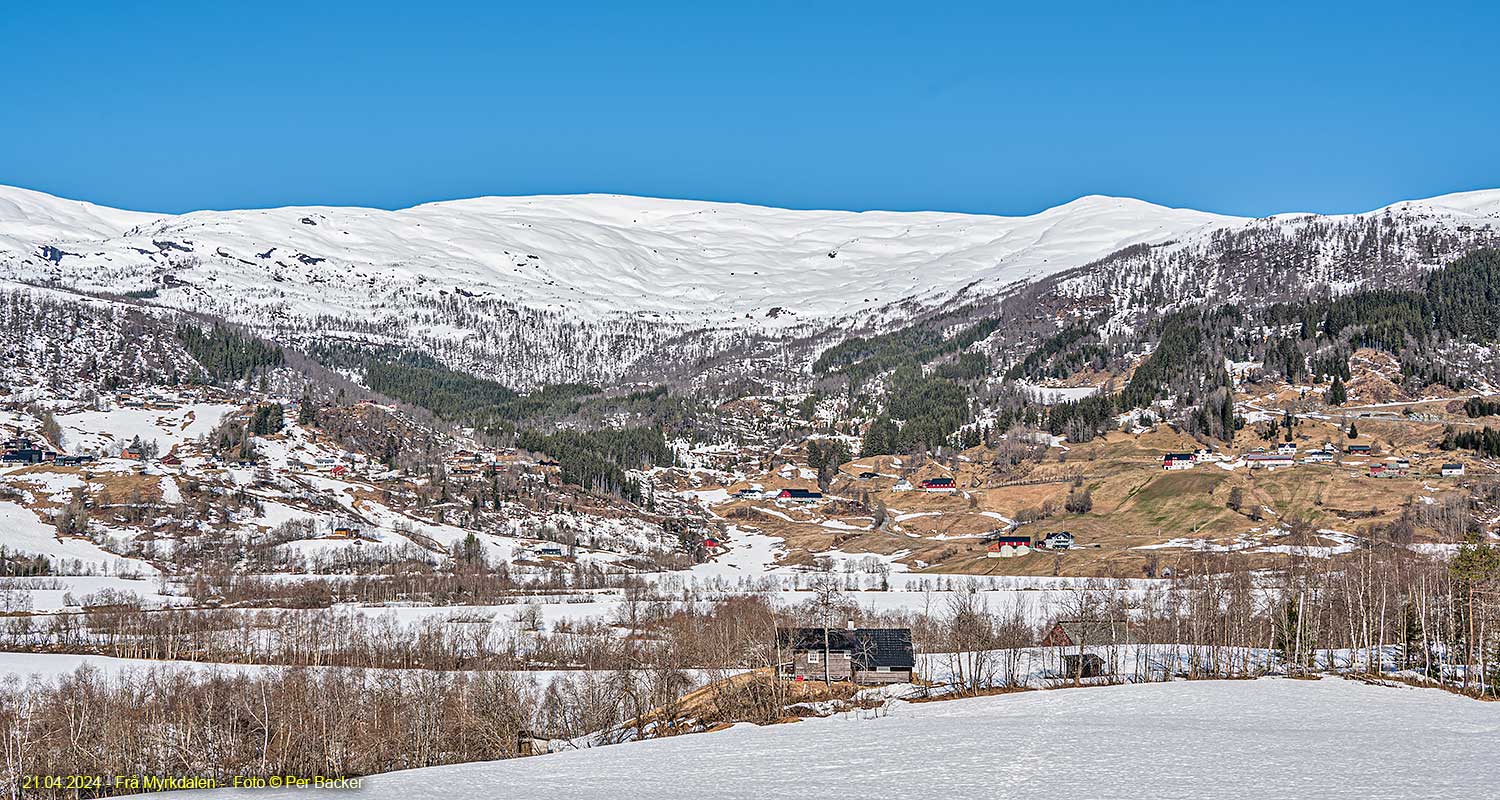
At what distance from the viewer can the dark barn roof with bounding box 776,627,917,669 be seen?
9594 centimetres

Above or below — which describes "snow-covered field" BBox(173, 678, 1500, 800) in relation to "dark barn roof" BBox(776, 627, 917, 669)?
above

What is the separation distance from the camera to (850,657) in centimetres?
9619

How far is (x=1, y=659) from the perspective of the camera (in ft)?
372

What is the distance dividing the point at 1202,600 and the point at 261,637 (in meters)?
94.7

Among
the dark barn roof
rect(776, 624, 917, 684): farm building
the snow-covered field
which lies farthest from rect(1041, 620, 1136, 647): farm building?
the snow-covered field

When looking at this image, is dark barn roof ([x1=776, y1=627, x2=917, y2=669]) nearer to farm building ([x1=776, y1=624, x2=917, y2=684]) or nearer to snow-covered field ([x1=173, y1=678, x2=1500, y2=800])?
farm building ([x1=776, y1=624, x2=917, y2=684])

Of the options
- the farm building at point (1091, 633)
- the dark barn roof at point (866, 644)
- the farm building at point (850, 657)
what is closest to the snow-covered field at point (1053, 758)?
the farm building at point (850, 657)

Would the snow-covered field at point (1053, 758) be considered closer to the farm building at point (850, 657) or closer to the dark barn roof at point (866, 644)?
the farm building at point (850, 657)

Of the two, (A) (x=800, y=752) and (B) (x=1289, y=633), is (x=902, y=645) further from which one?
(A) (x=800, y=752)

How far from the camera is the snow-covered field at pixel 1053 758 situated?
4759 centimetres

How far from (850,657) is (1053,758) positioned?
140ft

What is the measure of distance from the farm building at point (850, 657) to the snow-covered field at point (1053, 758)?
18759 millimetres

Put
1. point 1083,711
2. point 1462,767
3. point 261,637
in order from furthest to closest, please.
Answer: point 261,637
point 1083,711
point 1462,767

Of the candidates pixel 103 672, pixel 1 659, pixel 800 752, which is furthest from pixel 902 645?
pixel 1 659
